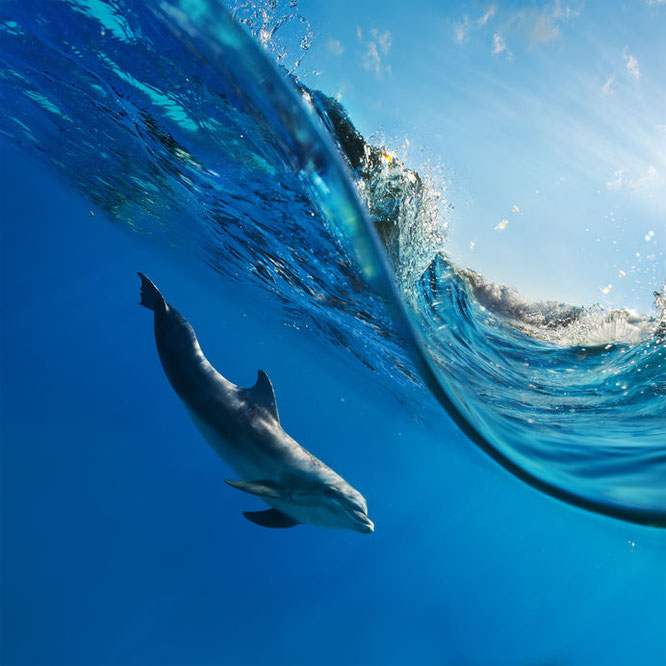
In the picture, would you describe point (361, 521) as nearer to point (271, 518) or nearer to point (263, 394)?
point (271, 518)

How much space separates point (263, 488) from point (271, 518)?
Answer: 2.24ft

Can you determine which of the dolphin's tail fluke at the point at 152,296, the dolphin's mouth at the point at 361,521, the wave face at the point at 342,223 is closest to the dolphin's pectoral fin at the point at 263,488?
the dolphin's mouth at the point at 361,521

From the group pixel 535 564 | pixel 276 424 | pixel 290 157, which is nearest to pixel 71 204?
pixel 290 157

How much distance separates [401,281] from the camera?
21.9 ft

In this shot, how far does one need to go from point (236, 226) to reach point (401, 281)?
4738mm

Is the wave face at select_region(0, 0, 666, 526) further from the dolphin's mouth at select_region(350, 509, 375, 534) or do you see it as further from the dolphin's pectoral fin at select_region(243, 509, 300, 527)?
the dolphin's pectoral fin at select_region(243, 509, 300, 527)

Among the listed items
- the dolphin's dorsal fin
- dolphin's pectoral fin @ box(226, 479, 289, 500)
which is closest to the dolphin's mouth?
dolphin's pectoral fin @ box(226, 479, 289, 500)

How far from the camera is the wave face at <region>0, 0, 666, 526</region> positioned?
4633mm

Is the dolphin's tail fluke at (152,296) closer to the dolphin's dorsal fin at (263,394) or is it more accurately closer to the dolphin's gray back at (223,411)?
the dolphin's gray back at (223,411)

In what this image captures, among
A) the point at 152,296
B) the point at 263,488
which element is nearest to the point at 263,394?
the point at 263,488

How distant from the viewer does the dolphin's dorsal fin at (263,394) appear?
4125mm

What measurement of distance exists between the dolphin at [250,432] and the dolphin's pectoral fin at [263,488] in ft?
0.07

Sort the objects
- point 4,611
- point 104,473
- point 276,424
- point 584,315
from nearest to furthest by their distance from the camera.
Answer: point 276,424, point 584,315, point 4,611, point 104,473

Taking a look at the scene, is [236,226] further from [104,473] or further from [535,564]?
[535,564]
